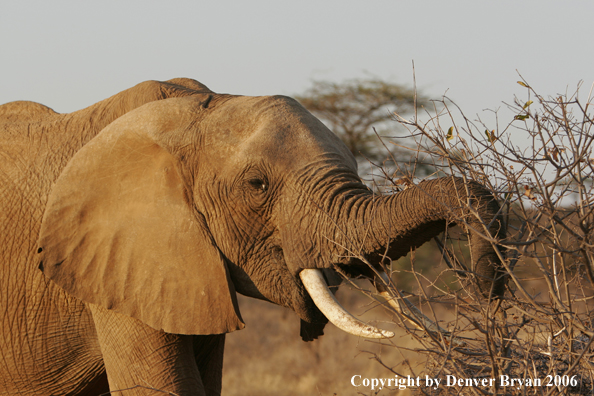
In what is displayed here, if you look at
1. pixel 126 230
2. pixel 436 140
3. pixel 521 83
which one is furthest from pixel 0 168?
pixel 521 83

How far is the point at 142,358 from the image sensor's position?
2.85 meters

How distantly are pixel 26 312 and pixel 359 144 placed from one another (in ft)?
23.7

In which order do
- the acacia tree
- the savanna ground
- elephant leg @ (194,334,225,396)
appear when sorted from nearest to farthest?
the savanna ground → elephant leg @ (194,334,225,396) → the acacia tree

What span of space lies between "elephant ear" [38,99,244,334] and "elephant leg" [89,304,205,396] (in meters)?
0.08

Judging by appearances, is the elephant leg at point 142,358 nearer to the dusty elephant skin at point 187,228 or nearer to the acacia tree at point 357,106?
the dusty elephant skin at point 187,228

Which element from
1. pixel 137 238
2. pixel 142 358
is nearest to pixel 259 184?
pixel 137 238

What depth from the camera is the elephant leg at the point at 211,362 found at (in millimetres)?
3475

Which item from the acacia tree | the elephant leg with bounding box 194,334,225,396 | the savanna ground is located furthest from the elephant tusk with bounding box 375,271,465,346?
the acacia tree

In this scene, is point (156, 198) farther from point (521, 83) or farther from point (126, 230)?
point (521, 83)

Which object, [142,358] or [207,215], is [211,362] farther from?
[207,215]

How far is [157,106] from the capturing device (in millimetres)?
2984

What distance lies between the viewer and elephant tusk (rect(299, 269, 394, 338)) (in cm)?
249

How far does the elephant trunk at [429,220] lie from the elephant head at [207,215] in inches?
0.5

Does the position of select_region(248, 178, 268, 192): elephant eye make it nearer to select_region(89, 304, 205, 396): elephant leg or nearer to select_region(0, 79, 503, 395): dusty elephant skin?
select_region(0, 79, 503, 395): dusty elephant skin
